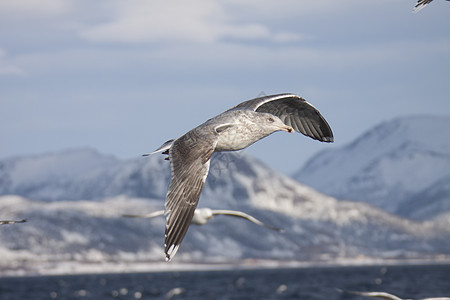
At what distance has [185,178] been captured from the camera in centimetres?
1270

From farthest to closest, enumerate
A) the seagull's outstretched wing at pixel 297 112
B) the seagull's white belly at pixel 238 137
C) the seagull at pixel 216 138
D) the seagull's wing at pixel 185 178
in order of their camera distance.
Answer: the seagull's outstretched wing at pixel 297 112
the seagull's white belly at pixel 238 137
the seagull at pixel 216 138
the seagull's wing at pixel 185 178

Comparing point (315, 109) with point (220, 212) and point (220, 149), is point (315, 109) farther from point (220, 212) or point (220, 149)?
point (220, 212)

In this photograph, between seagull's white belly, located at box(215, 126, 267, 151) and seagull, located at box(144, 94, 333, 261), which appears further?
seagull's white belly, located at box(215, 126, 267, 151)

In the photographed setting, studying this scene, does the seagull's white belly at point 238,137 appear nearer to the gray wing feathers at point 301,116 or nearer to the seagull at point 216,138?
the seagull at point 216,138

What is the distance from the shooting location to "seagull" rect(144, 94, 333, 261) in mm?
11945

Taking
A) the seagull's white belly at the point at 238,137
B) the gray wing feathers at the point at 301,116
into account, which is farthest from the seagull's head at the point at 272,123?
the gray wing feathers at the point at 301,116

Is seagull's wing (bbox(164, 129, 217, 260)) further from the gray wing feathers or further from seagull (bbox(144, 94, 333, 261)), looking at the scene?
the gray wing feathers

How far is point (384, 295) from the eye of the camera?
63.8ft

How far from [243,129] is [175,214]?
264 centimetres

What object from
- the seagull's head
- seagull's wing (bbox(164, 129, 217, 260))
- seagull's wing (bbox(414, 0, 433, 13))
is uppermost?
seagull's wing (bbox(414, 0, 433, 13))

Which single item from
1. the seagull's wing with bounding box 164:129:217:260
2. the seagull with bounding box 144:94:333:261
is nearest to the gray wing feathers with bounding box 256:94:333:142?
the seagull with bounding box 144:94:333:261

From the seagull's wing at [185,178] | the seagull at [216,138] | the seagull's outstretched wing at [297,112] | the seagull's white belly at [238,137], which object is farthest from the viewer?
the seagull's outstretched wing at [297,112]

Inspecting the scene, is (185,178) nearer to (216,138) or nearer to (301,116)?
(216,138)

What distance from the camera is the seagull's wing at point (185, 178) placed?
458 inches
